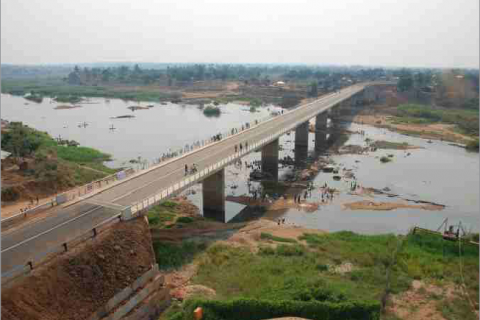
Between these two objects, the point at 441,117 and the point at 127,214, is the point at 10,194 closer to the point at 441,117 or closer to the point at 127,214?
the point at 127,214

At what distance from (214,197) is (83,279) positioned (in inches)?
752

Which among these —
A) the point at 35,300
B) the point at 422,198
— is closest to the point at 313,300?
the point at 35,300

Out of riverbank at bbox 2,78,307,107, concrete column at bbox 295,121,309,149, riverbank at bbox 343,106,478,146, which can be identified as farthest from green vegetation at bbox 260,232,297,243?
riverbank at bbox 2,78,307,107

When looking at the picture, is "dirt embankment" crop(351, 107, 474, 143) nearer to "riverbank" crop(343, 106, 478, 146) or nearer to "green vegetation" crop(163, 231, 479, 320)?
"riverbank" crop(343, 106, 478, 146)

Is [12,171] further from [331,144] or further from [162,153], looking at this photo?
[331,144]

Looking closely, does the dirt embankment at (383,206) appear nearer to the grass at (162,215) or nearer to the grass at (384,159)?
the grass at (384,159)

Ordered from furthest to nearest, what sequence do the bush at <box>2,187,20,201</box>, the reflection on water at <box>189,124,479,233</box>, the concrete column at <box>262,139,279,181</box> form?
the concrete column at <box>262,139,279,181</box> → the reflection on water at <box>189,124,479,233</box> → the bush at <box>2,187,20,201</box>

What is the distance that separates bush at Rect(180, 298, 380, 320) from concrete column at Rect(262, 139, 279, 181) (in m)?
31.3

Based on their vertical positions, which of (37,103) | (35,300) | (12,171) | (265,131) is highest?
(37,103)

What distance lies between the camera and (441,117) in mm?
92438

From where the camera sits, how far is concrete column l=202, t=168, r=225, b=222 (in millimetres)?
36000

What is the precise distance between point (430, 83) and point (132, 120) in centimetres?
10569

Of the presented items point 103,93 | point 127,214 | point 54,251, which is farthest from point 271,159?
point 103,93

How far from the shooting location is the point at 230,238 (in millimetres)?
29000
